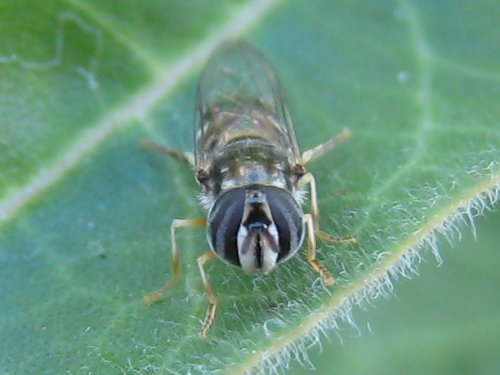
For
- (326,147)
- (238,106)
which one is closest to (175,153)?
(238,106)

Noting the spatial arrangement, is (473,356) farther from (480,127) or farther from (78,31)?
(78,31)

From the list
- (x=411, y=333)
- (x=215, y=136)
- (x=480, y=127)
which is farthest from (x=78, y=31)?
(x=411, y=333)

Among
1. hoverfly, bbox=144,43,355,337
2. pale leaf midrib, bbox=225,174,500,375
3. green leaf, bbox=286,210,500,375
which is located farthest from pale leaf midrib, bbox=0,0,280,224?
green leaf, bbox=286,210,500,375

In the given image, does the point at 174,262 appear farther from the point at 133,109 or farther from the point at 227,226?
the point at 133,109

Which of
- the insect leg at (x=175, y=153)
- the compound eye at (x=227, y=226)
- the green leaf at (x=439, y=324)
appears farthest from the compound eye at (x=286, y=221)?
the green leaf at (x=439, y=324)

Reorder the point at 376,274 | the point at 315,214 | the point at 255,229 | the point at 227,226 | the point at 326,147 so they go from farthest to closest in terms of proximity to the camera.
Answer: the point at 326,147, the point at 315,214, the point at 227,226, the point at 255,229, the point at 376,274

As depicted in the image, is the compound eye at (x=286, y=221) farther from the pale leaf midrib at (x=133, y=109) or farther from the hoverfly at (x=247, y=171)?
the pale leaf midrib at (x=133, y=109)
